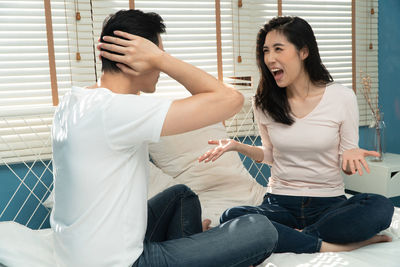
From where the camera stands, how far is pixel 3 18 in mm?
2514

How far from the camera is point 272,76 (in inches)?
81.1

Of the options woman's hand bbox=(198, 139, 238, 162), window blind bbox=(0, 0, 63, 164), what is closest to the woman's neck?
woman's hand bbox=(198, 139, 238, 162)

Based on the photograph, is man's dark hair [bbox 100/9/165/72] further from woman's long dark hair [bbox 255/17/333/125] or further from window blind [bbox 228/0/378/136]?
window blind [bbox 228/0/378/136]

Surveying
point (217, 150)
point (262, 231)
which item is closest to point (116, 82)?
point (217, 150)

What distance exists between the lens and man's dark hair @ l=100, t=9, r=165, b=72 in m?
1.24

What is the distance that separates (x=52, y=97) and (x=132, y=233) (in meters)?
1.69

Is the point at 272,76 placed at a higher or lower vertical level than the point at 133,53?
lower

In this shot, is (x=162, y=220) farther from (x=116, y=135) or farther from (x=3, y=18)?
(x=3, y=18)

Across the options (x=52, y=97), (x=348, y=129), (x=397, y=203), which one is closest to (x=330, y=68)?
(x=397, y=203)

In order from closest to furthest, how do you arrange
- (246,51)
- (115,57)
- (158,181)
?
(115,57), (158,181), (246,51)

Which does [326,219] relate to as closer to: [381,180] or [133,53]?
[133,53]

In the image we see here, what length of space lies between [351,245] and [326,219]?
0.14 m

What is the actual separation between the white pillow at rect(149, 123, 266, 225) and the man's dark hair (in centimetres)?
114

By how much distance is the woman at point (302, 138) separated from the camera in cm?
176
